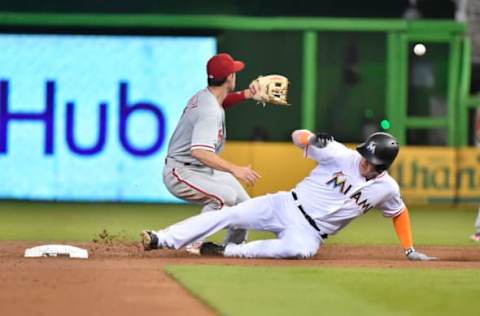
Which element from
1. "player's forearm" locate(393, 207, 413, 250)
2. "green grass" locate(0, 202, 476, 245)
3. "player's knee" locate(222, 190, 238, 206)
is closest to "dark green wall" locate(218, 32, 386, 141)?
"green grass" locate(0, 202, 476, 245)

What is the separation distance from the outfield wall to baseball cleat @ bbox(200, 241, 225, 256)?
8.37m

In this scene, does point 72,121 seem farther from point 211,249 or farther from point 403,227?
point 403,227

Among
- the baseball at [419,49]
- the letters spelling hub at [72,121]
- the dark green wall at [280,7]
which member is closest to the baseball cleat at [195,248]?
the letters spelling hub at [72,121]

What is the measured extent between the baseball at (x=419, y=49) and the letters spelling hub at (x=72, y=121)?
13.1ft

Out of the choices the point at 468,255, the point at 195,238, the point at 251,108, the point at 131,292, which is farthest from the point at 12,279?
the point at 251,108

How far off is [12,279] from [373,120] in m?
12.6

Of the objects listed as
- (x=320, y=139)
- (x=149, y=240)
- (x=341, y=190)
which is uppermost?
(x=320, y=139)

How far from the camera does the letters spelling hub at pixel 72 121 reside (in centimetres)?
1962

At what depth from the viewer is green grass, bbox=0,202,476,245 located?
1366 centimetres

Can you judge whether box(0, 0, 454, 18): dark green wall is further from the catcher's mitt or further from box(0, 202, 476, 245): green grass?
the catcher's mitt

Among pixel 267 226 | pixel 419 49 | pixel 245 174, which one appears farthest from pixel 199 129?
pixel 419 49

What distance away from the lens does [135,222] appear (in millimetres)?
15562

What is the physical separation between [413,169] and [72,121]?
516 cm

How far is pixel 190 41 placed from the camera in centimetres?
2005
